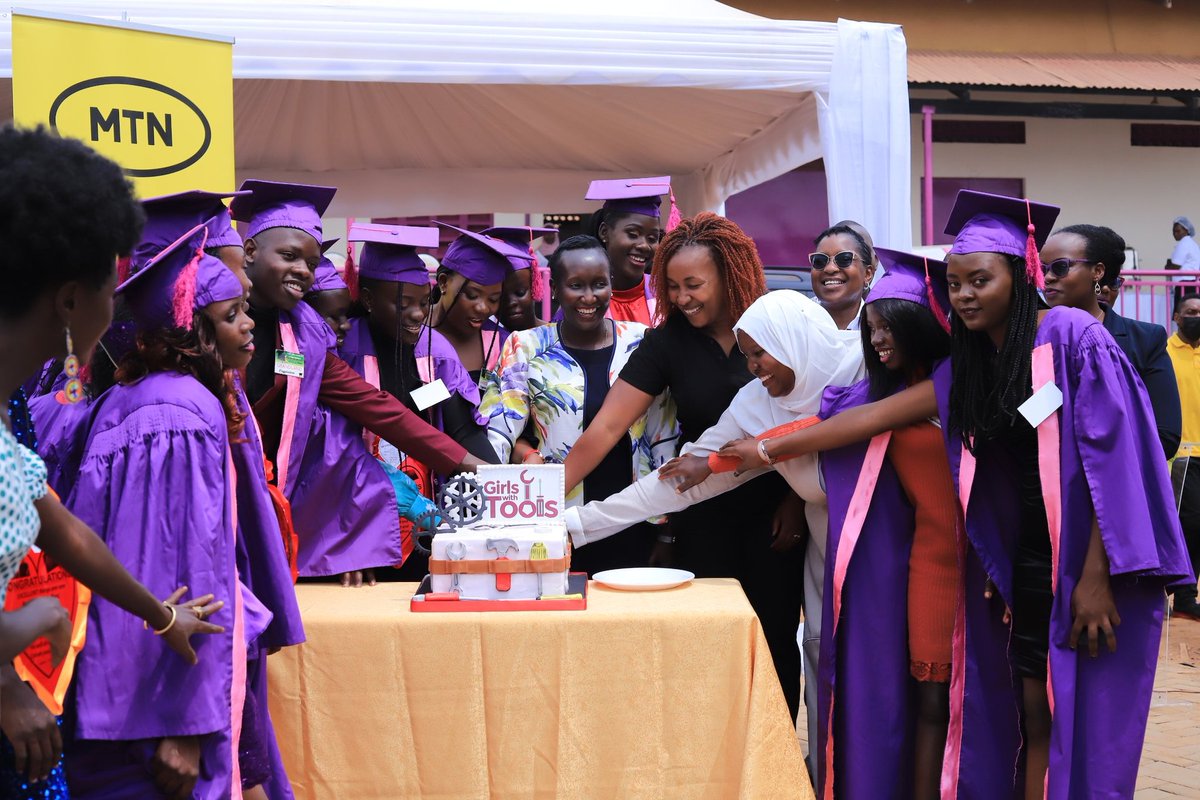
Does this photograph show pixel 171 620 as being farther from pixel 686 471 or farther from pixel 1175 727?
pixel 1175 727

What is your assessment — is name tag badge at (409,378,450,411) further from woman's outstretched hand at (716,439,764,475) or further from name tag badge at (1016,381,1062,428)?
name tag badge at (1016,381,1062,428)

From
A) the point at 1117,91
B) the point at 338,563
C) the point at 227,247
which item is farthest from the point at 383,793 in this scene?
the point at 1117,91

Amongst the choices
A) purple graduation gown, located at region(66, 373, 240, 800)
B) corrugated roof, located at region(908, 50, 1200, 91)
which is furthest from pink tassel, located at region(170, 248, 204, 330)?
corrugated roof, located at region(908, 50, 1200, 91)

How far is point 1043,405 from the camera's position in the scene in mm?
3000

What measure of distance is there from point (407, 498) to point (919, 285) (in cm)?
170

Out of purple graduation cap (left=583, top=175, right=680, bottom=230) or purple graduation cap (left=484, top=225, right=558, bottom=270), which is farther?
purple graduation cap (left=484, top=225, right=558, bottom=270)

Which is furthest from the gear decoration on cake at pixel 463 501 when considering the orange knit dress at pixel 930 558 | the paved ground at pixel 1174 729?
the paved ground at pixel 1174 729

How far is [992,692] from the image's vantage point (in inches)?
127

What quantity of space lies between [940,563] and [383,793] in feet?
5.32

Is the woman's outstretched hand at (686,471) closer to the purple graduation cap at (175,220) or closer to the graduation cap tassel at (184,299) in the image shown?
the purple graduation cap at (175,220)

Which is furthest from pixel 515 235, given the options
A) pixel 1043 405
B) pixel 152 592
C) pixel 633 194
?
pixel 152 592

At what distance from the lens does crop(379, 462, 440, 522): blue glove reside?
3793 millimetres

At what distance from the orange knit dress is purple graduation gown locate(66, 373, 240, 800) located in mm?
1904

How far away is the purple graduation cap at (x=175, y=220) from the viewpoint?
2574 millimetres
